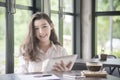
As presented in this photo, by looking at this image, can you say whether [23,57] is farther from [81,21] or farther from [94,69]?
[81,21]

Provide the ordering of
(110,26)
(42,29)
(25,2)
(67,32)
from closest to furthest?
(42,29) < (25,2) < (67,32) < (110,26)

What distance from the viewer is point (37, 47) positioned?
2215 mm

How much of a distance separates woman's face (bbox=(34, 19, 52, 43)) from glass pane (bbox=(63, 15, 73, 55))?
3.16 m

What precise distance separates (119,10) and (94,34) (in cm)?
87

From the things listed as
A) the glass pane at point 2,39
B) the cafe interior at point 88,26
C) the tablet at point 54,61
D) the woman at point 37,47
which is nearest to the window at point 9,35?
the glass pane at point 2,39

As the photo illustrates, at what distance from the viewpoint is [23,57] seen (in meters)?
2.13

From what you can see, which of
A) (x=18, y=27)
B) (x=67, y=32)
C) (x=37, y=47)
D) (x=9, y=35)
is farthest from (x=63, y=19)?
(x=37, y=47)

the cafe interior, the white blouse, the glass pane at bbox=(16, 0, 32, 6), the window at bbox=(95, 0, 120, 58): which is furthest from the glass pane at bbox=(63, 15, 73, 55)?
the white blouse

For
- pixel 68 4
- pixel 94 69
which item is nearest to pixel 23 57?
pixel 94 69

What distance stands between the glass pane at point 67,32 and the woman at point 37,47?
3064 mm

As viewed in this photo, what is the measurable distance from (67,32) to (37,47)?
133 inches

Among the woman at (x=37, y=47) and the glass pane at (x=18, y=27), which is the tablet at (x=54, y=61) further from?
the glass pane at (x=18, y=27)

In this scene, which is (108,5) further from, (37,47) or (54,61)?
(54,61)

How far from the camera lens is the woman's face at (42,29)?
2.09m
